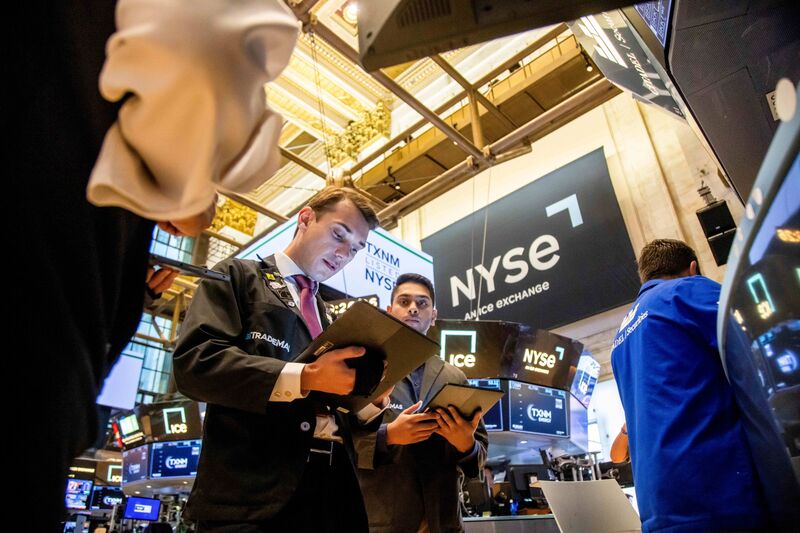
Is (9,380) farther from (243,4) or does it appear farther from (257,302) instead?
(257,302)

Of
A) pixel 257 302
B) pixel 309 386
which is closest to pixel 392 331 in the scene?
pixel 309 386

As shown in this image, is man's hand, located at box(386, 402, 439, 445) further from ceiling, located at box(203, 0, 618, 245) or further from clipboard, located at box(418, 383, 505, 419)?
ceiling, located at box(203, 0, 618, 245)

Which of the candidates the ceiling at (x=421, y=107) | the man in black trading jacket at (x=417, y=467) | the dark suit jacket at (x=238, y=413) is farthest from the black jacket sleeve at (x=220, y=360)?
the ceiling at (x=421, y=107)

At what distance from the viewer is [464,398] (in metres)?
1.99

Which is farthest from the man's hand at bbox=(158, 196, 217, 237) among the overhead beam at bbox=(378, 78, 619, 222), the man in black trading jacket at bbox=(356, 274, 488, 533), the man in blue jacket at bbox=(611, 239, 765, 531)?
the overhead beam at bbox=(378, 78, 619, 222)

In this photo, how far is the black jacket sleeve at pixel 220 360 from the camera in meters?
1.33

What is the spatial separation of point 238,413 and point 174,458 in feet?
32.8

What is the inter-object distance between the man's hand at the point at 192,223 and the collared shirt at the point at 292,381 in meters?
0.55

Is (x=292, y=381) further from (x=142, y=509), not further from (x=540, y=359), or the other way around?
(x=142, y=509)

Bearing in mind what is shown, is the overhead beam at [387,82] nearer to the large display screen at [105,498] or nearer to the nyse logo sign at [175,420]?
the nyse logo sign at [175,420]

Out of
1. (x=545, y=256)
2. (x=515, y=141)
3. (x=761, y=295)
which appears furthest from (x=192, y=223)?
(x=545, y=256)

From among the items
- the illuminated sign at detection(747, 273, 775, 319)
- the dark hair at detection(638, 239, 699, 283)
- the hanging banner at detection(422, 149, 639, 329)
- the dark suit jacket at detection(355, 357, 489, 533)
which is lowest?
the dark suit jacket at detection(355, 357, 489, 533)

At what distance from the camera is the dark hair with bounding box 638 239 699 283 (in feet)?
7.33

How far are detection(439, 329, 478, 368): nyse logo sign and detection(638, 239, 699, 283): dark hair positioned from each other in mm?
3576
